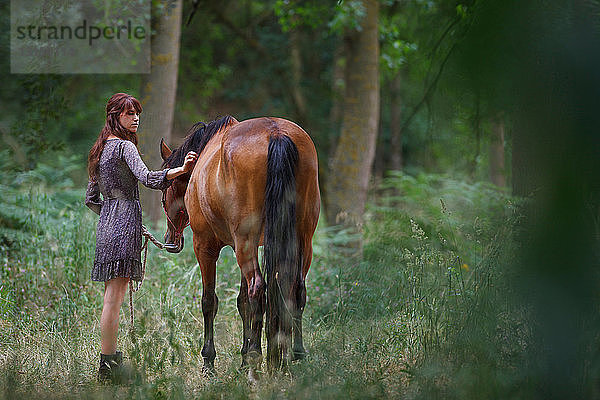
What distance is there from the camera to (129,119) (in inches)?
168

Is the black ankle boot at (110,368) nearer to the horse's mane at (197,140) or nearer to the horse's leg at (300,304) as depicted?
the horse's leg at (300,304)

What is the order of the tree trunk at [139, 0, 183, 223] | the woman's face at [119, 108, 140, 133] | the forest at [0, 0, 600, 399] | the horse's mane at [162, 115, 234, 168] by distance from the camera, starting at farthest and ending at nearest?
the tree trunk at [139, 0, 183, 223], the horse's mane at [162, 115, 234, 168], the woman's face at [119, 108, 140, 133], the forest at [0, 0, 600, 399]

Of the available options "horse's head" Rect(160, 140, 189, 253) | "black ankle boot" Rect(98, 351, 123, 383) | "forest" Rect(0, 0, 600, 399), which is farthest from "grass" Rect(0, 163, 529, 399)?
"horse's head" Rect(160, 140, 189, 253)

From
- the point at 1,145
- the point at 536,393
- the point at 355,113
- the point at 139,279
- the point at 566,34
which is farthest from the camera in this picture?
the point at 355,113

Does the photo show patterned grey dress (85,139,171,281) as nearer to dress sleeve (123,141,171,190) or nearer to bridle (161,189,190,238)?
dress sleeve (123,141,171,190)

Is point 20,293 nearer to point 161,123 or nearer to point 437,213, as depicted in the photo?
point 161,123

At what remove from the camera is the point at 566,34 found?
1.60 metres

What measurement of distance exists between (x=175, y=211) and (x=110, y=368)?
1.48 m

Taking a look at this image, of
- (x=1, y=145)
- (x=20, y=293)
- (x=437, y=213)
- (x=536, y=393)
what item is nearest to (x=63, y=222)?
(x=20, y=293)

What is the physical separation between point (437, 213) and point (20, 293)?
4.68 meters

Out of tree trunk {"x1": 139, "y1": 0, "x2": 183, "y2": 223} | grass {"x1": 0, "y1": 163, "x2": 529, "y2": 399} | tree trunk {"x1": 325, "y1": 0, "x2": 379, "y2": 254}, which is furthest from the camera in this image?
tree trunk {"x1": 325, "y1": 0, "x2": 379, "y2": 254}

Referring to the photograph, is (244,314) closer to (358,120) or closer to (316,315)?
(316,315)

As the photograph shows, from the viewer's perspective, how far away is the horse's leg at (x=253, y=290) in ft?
13.7

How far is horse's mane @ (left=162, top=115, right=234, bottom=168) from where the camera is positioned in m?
4.85
